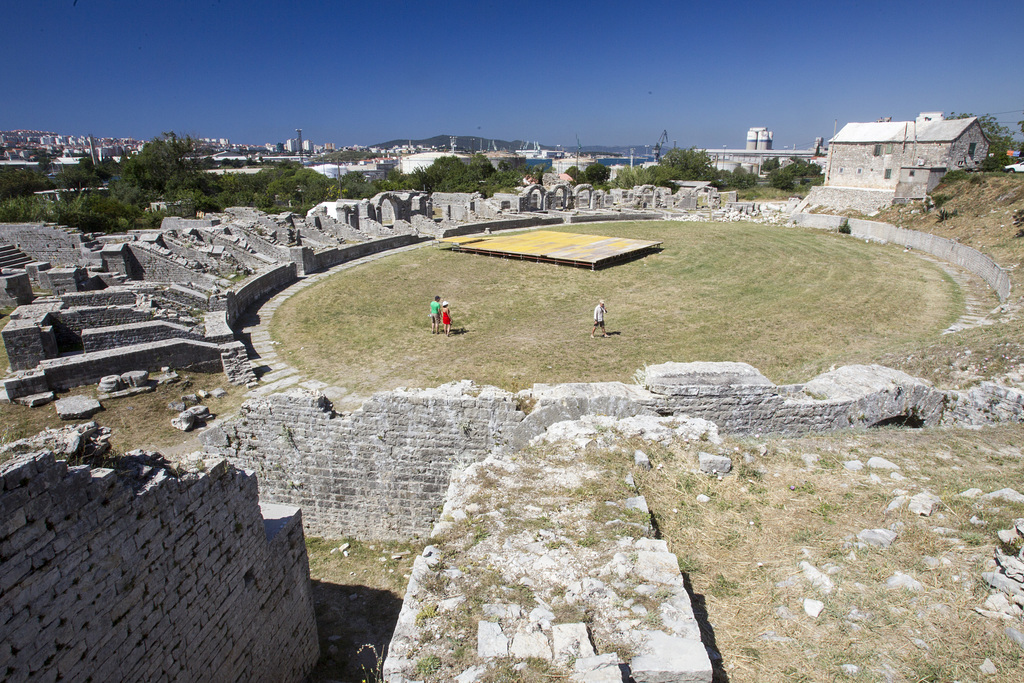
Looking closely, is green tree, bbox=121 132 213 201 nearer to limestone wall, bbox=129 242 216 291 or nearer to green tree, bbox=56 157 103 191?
green tree, bbox=56 157 103 191

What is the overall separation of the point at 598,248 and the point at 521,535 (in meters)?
21.6

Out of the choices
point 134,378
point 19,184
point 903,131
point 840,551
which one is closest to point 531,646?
point 840,551

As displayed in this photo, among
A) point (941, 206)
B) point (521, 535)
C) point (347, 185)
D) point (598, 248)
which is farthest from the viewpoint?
point (347, 185)

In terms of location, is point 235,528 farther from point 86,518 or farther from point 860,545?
point 860,545

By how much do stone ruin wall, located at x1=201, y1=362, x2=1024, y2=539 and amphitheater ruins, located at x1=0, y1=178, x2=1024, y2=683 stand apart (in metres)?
0.03

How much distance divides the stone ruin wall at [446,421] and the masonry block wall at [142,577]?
64.5 inches

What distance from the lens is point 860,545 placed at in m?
4.81

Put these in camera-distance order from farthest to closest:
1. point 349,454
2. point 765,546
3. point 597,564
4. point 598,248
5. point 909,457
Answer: point 598,248
point 349,454
point 909,457
point 765,546
point 597,564

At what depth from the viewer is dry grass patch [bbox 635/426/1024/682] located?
379 cm

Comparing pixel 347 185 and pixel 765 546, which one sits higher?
pixel 347 185

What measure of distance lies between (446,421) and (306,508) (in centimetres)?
259

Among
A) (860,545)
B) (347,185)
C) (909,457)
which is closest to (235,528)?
(860,545)

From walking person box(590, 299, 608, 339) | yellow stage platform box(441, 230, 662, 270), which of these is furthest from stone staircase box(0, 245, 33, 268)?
walking person box(590, 299, 608, 339)

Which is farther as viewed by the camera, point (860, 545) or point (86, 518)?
point (860, 545)
